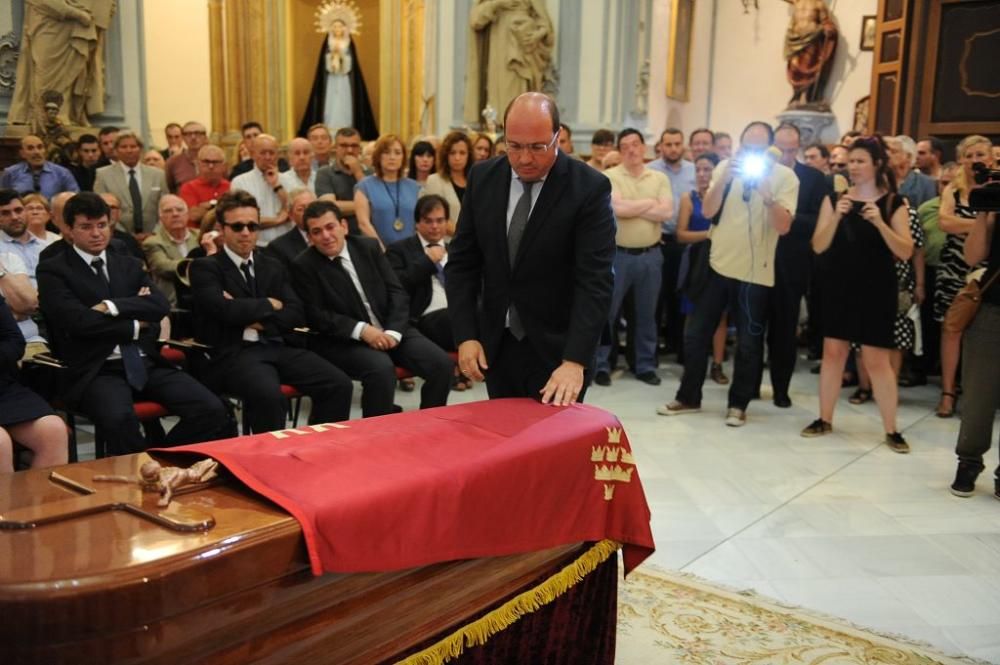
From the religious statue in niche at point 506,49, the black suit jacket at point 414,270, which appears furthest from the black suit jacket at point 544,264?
the religious statue in niche at point 506,49

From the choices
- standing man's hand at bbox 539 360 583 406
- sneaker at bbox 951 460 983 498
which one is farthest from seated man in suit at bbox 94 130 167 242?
sneaker at bbox 951 460 983 498

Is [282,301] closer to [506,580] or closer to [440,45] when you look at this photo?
[506,580]

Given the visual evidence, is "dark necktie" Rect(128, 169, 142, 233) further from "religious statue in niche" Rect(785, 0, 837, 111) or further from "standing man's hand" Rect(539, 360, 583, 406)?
"religious statue in niche" Rect(785, 0, 837, 111)

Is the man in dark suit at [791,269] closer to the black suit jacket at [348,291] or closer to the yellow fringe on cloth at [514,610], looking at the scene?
the black suit jacket at [348,291]

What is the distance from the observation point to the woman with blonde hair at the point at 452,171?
6.07 metres

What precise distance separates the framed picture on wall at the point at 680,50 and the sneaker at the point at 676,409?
23.5 feet

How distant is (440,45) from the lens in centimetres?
1004

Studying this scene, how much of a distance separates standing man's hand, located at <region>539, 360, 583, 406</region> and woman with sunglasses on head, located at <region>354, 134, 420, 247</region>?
134 inches

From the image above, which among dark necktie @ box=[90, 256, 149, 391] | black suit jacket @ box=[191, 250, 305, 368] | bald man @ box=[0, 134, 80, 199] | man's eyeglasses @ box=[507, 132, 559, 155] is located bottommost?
dark necktie @ box=[90, 256, 149, 391]

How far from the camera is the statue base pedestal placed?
11.6m

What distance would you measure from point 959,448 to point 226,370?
3483 mm

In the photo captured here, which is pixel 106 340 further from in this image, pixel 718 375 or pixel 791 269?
pixel 718 375

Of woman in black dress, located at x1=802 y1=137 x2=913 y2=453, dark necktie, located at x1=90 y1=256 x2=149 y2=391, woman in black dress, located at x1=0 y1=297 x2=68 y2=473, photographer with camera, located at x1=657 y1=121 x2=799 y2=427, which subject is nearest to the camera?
woman in black dress, located at x1=0 y1=297 x2=68 y2=473

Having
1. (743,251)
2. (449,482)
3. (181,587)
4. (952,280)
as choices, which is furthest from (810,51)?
(181,587)
